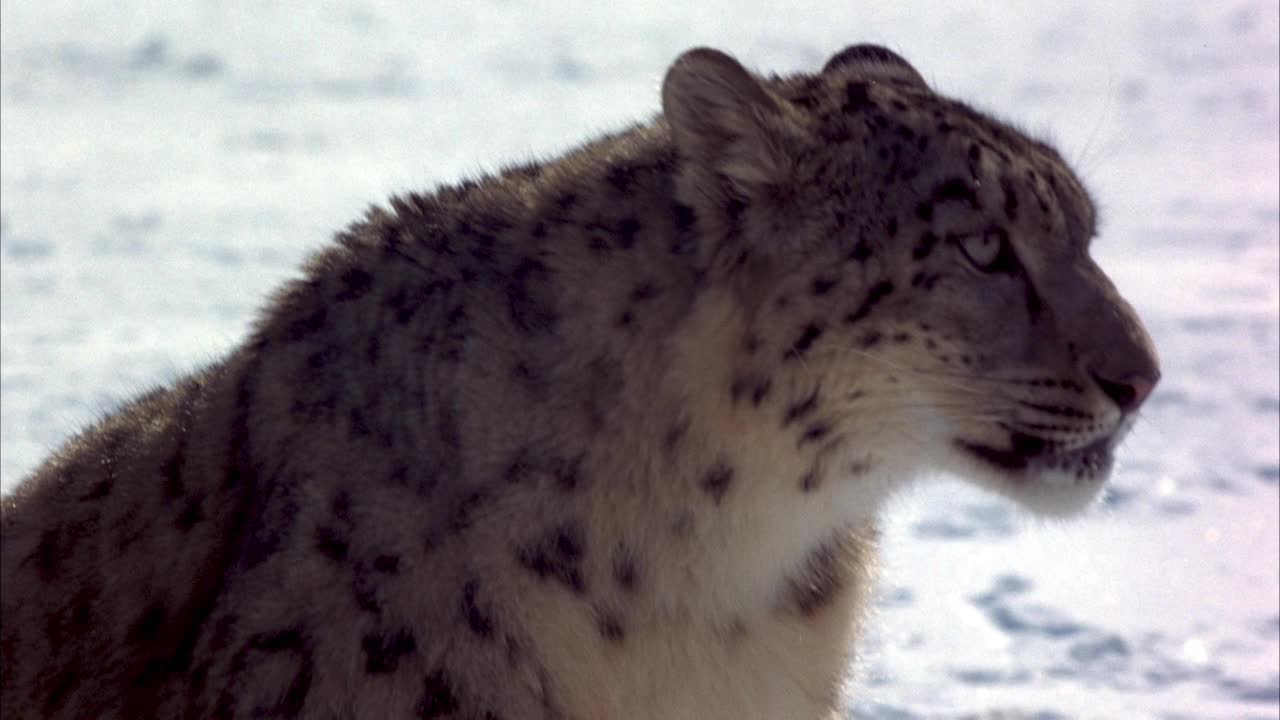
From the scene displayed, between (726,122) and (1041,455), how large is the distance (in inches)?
32.9

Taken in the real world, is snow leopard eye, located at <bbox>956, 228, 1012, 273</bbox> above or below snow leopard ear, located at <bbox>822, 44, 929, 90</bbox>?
below

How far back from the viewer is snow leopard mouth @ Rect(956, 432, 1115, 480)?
375cm

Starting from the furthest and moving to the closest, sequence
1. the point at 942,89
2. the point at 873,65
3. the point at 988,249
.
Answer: the point at 942,89 → the point at 873,65 → the point at 988,249

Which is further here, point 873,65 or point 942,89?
point 942,89

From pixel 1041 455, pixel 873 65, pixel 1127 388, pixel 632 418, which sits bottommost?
pixel 632 418

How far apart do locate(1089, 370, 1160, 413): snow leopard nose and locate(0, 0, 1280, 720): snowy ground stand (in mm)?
853

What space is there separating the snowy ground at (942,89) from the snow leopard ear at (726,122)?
1.08 m

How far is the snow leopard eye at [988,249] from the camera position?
3639 millimetres

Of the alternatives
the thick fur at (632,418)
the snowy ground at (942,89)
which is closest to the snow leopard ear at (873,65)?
the thick fur at (632,418)

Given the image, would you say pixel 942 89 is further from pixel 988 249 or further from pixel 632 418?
pixel 632 418

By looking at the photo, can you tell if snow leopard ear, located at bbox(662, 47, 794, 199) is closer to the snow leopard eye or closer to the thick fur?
the thick fur

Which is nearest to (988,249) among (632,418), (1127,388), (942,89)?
(1127,388)

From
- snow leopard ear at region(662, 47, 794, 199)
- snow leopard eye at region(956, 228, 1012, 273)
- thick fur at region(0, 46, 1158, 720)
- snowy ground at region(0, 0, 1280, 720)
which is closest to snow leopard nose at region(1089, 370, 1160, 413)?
thick fur at region(0, 46, 1158, 720)

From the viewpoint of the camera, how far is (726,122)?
147 inches
